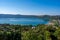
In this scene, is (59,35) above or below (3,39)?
above

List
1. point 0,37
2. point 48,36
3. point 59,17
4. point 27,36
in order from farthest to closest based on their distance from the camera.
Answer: point 59,17, point 0,37, point 27,36, point 48,36

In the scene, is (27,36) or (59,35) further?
(27,36)

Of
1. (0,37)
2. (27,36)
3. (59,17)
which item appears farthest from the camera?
(59,17)

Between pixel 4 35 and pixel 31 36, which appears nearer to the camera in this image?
pixel 31 36

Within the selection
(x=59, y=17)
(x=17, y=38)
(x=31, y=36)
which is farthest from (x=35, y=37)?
(x=59, y=17)

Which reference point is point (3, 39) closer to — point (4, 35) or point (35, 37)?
point (4, 35)

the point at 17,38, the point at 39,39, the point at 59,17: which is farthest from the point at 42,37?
the point at 59,17

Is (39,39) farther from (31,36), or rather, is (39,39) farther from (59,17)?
(59,17)

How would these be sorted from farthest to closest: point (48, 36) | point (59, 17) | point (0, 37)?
point (59, 17) < point (0, 37) < point (48, 36)

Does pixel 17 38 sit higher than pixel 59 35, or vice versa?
pixel 59 35
